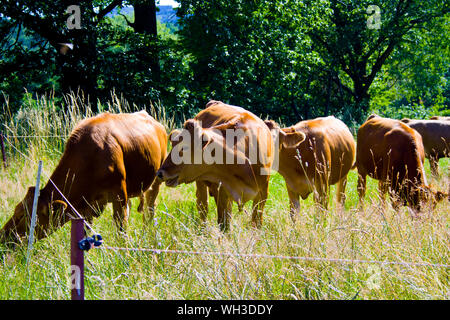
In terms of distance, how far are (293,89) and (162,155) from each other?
1320cm

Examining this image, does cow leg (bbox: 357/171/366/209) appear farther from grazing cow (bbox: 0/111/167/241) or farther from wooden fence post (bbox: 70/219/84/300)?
wooden fence post (bbox: 70/219/84/300)

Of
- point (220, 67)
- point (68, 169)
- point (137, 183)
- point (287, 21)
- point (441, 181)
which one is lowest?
point (441, 181)

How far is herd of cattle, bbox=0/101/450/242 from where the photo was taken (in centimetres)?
501

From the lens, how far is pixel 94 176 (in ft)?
16.9

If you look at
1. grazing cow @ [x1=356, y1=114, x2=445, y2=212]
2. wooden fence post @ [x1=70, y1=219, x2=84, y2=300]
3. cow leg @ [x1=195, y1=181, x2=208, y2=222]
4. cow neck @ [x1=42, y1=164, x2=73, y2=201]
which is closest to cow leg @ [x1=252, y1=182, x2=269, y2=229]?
cow leg @ [x1=195, y1=181, x2=208, y2=222]

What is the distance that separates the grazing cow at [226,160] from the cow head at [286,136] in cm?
29

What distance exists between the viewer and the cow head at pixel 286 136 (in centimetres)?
644

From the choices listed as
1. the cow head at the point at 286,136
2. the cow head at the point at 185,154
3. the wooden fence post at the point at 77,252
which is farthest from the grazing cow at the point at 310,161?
the wooden fence post at the point at 77,252

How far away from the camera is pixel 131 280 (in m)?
4.08

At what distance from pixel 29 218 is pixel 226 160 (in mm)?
2009

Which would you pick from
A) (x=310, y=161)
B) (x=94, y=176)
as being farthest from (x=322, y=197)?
(x=94, y=176)

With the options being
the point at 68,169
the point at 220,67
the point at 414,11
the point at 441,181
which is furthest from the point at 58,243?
the point at 414,11

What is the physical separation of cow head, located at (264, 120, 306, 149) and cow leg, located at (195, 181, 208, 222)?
1096 millimetres

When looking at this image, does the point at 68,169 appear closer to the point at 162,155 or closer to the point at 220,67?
the point at 162,155
